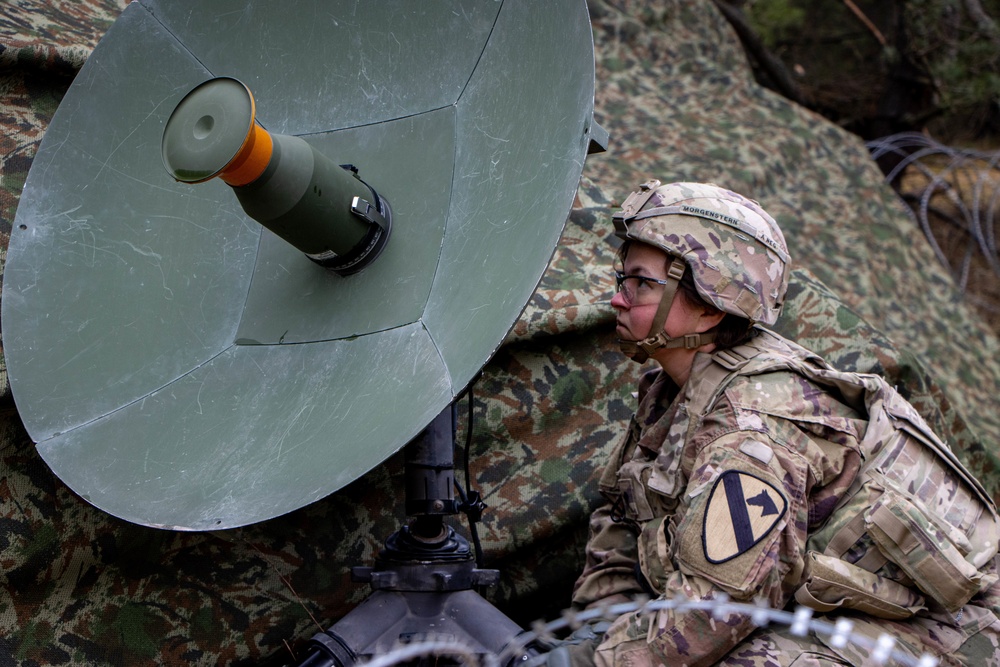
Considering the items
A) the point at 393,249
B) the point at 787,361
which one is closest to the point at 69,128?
the point at 393,249

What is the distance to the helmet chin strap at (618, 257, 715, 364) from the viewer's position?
3.02 metres

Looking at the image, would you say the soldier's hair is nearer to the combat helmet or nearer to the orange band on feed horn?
the combat helmet

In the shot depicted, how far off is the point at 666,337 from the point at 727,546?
2.36 feet

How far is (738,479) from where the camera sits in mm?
2629

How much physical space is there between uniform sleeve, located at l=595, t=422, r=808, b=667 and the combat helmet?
16.9 inches

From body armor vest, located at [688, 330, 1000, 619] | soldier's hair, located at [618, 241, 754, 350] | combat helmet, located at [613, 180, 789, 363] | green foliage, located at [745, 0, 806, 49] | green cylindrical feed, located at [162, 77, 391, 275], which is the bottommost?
green foliage, located at [745, 0, 806, 49]

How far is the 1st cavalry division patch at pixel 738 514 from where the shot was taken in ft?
8.46

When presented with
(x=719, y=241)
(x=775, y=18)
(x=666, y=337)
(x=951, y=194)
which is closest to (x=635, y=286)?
(x=666, y=337)

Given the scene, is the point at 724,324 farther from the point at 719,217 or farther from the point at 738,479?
the point at 738,479

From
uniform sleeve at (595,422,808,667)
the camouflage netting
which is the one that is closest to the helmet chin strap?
uniform sleeve at (595,422,808,667)

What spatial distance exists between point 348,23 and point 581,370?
5.27 feet

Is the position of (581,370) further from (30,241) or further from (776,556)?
(30,241)

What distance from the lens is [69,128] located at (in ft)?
10.8

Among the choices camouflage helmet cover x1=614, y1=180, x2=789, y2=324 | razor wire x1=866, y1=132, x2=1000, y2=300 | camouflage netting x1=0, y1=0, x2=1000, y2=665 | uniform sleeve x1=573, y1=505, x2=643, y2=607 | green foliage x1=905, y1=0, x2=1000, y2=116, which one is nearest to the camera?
camouflage helmet cover x1=614, y1=180, x2=789, y2=324
